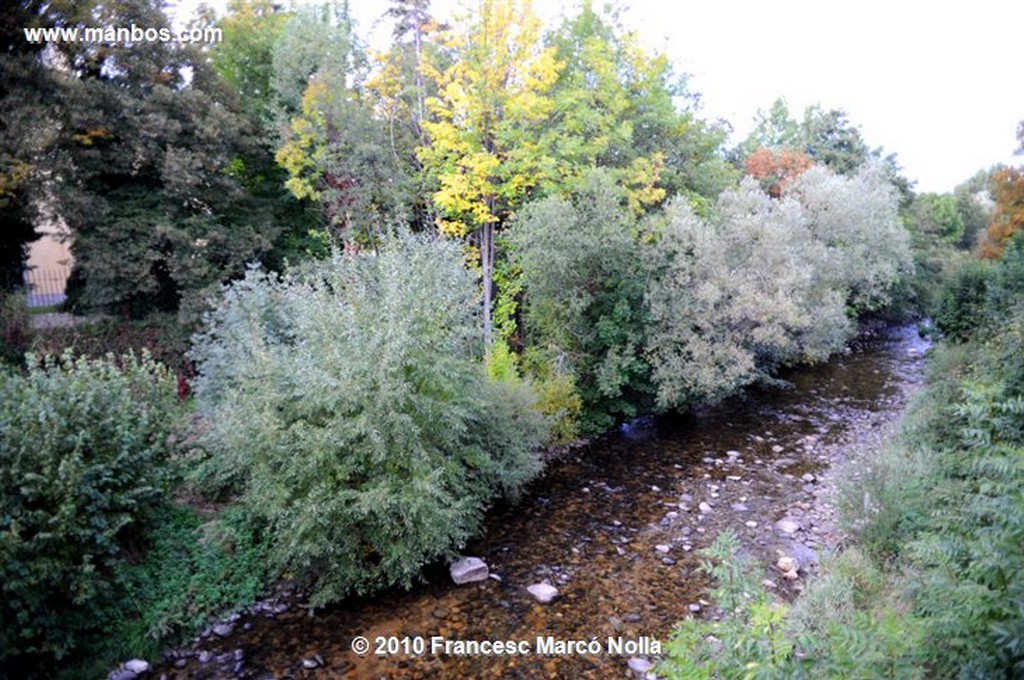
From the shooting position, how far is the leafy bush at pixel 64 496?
18.0 feet

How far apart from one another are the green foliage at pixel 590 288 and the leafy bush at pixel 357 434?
14.9ft

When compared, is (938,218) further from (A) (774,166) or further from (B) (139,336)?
(B) (139,336)

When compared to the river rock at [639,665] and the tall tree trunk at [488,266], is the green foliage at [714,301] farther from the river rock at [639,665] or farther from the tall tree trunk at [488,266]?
the river rock at [639,665]

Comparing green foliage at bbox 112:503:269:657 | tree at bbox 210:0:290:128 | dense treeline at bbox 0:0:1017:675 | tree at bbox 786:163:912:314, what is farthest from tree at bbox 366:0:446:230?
tree at bbox 786:163:912:314

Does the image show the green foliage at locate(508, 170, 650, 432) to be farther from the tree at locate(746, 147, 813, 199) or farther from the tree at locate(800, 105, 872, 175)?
the tree at locate(800, 105, 872, 175)

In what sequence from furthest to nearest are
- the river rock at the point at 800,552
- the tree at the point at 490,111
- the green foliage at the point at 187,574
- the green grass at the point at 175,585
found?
the tree at the point at 490,111, the river rock at the point at 800,552, the green foliage at the point at 187,574, the green grass at the point at 175,585

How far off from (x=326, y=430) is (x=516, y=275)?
9.18m

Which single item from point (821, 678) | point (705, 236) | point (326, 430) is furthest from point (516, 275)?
point (821, 678)

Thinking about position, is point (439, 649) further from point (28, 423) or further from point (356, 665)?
point (28, 423)

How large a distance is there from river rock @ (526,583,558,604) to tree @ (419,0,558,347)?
650cm

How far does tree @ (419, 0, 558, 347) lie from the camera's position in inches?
532

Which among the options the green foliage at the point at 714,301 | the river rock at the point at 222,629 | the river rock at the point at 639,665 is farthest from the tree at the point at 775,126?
the river rock at the point at 222,629

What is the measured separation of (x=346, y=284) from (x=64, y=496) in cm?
396

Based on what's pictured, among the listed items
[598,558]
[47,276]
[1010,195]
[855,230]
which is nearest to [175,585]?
[598,558]
